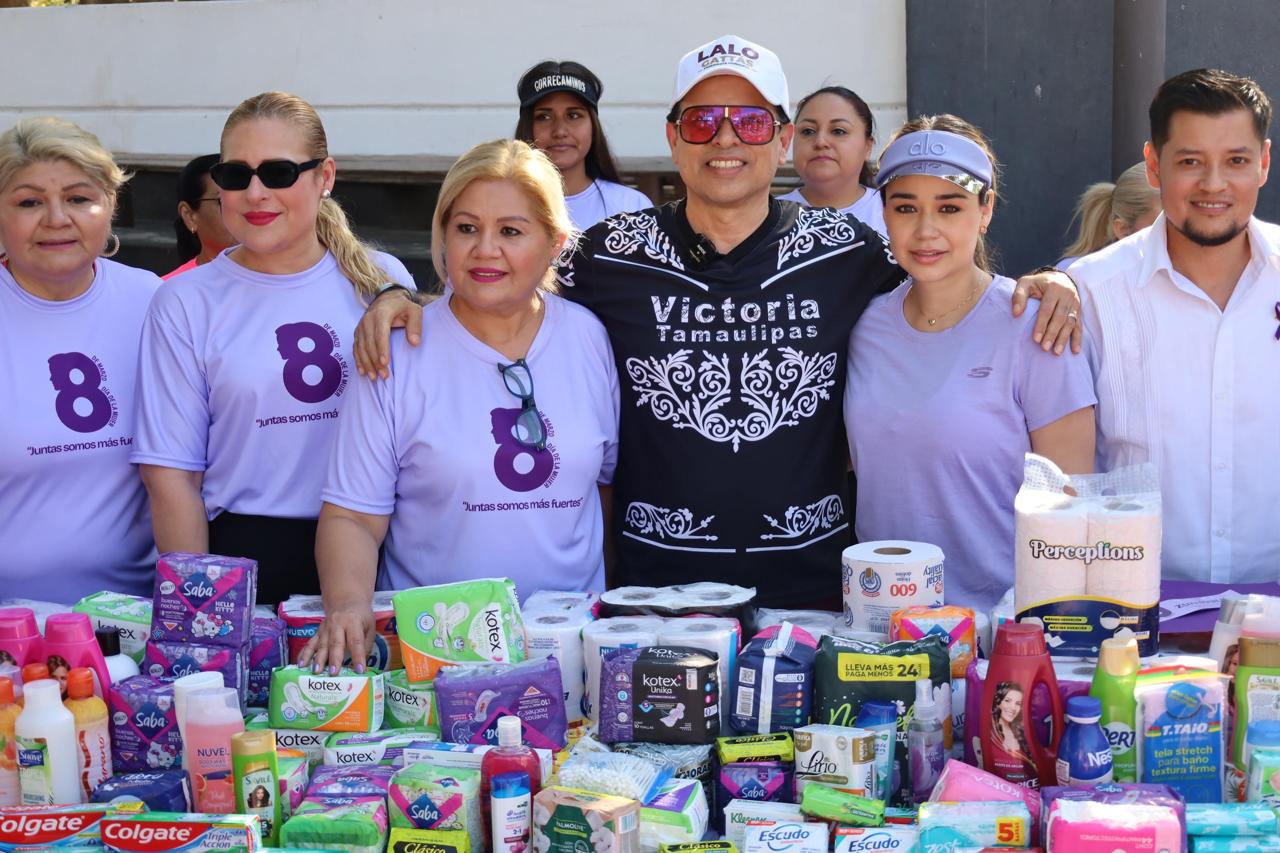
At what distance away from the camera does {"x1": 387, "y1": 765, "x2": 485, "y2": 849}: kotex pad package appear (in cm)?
222

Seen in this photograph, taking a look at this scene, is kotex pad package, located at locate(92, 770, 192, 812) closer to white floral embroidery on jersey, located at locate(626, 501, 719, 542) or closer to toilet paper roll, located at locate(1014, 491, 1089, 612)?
white floral embroidery on jersey, located at locate(626, 501, 719, 542)

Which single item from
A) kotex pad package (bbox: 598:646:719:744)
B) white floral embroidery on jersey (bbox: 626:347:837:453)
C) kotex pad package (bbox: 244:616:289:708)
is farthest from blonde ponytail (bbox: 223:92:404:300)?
kotex pad package (bbox: 598:646:719:744)

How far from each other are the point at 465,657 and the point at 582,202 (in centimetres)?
298

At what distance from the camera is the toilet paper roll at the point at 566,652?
2.66 meters

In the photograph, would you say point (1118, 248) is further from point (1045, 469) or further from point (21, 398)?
point (21, 398)

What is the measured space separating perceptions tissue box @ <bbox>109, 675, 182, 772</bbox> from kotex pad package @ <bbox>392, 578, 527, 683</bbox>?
45 cm

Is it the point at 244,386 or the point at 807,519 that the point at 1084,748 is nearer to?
the point at 807,519

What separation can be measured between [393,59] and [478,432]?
5.55 metres

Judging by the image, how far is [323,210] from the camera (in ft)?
11.7

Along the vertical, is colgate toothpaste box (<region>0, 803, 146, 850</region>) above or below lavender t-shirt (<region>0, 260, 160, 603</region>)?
below

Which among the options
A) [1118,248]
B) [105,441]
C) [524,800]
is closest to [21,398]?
[105,441]

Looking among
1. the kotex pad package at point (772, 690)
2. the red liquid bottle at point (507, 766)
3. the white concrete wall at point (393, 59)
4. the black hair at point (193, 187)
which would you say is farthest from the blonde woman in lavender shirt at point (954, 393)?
the white concrete wall at point (393, 59)

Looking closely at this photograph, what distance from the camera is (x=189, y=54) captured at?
8.53 metres

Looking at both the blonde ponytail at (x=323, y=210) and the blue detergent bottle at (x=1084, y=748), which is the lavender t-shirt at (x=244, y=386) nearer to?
the blonde ponytail at (x=323, y=210)
